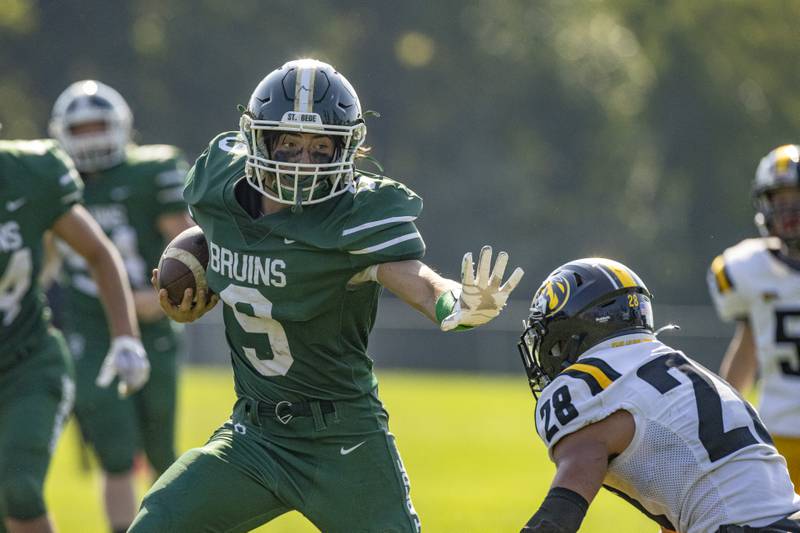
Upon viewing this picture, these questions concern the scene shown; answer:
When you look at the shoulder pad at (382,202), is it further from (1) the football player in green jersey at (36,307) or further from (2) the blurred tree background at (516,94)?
(2) the blurred tree background at (516,94)

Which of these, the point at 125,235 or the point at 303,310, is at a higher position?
the point at 303,310

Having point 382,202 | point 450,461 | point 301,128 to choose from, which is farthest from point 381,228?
point 450,461

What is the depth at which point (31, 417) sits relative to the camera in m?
4.95

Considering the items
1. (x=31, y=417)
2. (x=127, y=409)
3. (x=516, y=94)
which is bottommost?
(x=516, y=94)

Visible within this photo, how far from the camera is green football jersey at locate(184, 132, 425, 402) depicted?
403 cm

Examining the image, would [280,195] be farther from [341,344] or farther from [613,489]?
[613,489]

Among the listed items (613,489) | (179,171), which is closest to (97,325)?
(179,171)

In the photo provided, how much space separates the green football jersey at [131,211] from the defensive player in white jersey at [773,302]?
2.77m

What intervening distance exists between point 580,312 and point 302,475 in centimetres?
101

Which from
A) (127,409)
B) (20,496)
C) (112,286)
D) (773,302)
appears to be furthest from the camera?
(127,409)

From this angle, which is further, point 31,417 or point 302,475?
point 31,417

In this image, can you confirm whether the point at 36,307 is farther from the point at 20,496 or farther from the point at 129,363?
the point at 20,496

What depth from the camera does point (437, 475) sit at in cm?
1017

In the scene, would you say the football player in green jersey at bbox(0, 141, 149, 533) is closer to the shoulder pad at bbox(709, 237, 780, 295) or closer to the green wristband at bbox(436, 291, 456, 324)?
the green wristband at bbox(436, 291, 456, 324)
